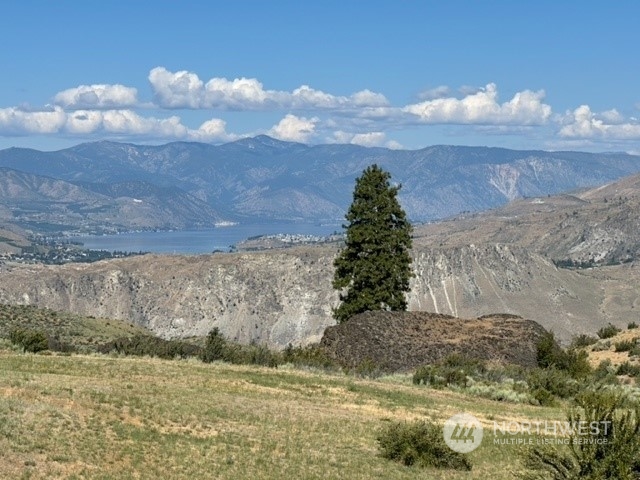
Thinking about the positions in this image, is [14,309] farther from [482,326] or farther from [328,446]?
[328,446]

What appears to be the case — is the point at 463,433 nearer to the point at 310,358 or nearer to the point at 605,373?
the point at 310,358

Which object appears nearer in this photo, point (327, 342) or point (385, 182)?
point (327, 342)

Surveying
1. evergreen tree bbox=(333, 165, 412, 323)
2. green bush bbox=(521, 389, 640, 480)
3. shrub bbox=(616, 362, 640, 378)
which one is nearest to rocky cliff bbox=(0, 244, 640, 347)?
evergreen tree bbox=(333, 165, 412, 323)

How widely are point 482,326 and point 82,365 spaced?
21.3 metres

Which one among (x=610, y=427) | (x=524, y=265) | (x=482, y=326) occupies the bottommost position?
(x=524, y=265)

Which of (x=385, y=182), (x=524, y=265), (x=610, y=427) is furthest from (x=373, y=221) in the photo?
(x=524, y=265)

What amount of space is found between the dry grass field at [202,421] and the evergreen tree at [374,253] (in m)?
19.1

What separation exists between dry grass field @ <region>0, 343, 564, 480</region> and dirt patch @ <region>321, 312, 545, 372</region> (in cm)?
825

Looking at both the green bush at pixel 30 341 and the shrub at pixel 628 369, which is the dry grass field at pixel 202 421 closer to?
the green bush at pixel 30 341

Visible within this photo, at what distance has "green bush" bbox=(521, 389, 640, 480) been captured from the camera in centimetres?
1283

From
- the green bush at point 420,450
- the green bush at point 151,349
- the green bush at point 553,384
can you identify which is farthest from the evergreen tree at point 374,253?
the green bush at point 420,450

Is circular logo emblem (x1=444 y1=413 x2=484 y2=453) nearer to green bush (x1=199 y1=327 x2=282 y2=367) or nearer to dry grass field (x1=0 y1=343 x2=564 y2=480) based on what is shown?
dry grass field (x1=0 y1=343 x2=564 y2=480)

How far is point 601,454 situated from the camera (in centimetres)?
1327

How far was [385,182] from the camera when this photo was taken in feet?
158
